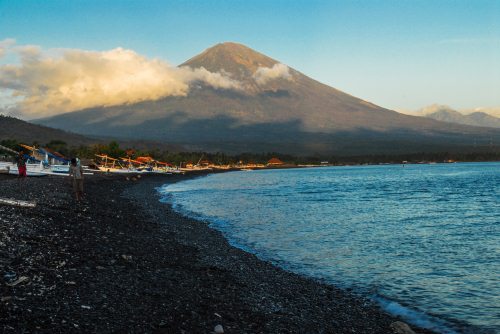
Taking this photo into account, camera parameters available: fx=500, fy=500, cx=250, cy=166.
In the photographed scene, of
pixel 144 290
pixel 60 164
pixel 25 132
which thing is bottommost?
pixel 144 290

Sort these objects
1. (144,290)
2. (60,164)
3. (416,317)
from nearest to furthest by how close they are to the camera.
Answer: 1. (144,290)
2. (416,317)
3. (60,164)

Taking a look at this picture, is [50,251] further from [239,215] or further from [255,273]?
[239,215]

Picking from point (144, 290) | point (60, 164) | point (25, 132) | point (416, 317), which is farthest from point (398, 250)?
point (25, 132)

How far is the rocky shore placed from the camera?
313 inches

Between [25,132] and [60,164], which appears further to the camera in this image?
[25,132]

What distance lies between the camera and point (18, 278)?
8867 mm

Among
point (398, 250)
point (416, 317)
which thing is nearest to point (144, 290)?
point (416, 317)

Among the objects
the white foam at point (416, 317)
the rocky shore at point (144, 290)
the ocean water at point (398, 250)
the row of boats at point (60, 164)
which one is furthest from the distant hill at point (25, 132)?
the white foam at point (416, 317)

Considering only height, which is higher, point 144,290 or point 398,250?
point 144,290

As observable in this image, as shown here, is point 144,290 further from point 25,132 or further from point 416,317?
point 25,132

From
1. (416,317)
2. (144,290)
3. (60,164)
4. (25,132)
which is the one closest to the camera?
(144,290)

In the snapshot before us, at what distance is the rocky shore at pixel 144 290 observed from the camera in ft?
26.1

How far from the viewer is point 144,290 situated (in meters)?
10.1

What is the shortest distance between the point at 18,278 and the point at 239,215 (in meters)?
23.7
